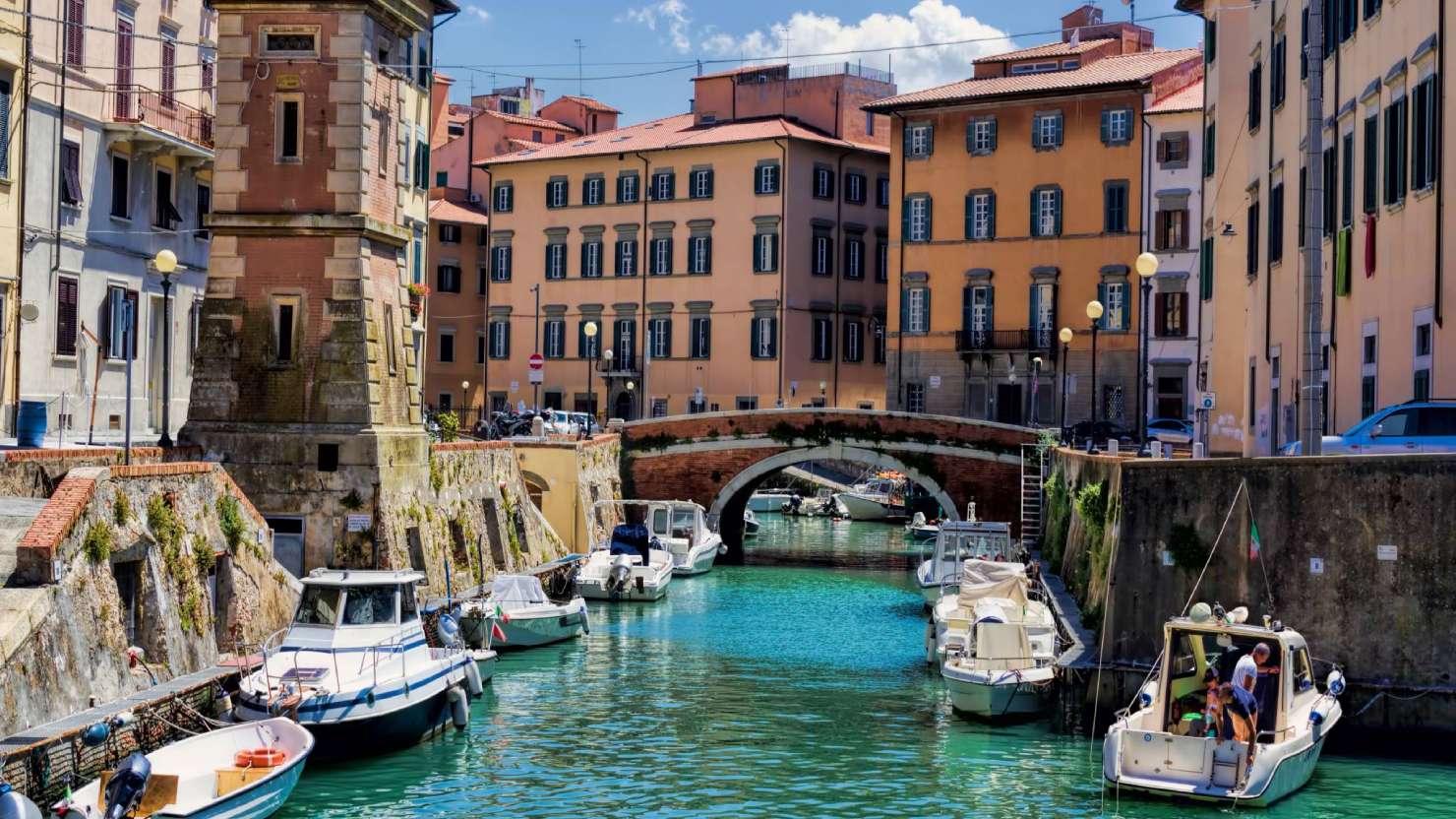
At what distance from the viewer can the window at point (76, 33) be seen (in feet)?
122

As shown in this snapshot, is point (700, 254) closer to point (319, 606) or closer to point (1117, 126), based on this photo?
point (1117, 126)

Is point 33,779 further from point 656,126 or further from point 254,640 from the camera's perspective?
point 656,126

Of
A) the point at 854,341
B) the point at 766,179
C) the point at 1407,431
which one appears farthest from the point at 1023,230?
the point at 1407,431

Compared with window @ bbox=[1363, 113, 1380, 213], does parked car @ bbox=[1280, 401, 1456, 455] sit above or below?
below

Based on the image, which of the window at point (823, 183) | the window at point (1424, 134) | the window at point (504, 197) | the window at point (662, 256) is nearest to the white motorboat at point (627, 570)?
the window at point (1424, 134)

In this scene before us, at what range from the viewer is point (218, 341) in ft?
108

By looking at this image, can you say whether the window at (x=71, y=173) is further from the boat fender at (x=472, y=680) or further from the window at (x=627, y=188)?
the window at (x=627, y=188)

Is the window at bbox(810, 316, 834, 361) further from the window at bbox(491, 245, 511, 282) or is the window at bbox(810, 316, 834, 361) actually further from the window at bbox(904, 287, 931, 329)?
the window at bbox(491, 245, 511, 282)

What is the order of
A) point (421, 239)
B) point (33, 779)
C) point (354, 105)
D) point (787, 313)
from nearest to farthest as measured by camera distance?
point (33, 779) → point (354, 105) → point (421, 239) → point (787, 313)

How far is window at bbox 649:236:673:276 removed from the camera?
248 ft

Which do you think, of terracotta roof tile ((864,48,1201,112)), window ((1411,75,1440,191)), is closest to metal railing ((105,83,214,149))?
window ((1411,75,1440,191))

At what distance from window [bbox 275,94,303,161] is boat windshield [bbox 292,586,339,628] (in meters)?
9.78

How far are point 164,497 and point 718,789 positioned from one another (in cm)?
875

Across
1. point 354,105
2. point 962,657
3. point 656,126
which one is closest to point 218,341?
point 354,105
